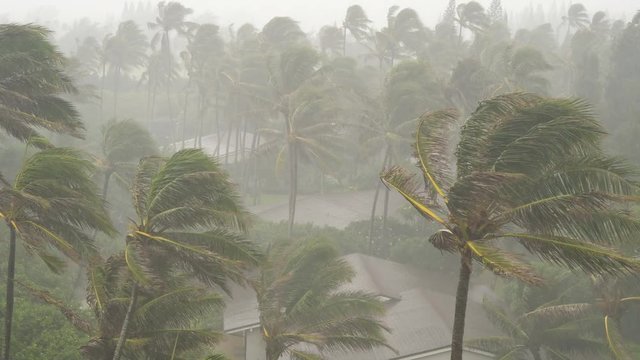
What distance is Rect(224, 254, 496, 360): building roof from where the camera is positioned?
19.4 metres

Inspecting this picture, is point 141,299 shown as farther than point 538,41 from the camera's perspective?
No

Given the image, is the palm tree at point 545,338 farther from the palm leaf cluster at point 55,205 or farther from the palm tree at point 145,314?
the palm leaf cluster at point 55,205

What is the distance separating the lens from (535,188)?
9250 mm

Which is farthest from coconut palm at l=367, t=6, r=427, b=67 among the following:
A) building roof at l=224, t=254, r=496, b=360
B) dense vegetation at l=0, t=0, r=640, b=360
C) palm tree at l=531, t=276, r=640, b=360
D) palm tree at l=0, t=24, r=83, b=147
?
palm tree at l=0, t=24, r=83, b=147

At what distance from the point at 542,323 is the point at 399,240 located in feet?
50.6

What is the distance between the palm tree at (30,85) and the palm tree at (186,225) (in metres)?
4.83

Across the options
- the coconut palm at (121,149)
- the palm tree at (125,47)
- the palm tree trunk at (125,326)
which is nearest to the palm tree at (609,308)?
the palm tree trunk at (125,326)

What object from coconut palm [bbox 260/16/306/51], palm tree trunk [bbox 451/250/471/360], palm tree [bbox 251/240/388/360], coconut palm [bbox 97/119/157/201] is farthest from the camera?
coconut palm [bbox 260/16/306/51]

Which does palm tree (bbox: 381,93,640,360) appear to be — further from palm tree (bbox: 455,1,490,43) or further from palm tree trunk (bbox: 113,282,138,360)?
palm tree (bbox: 455,1,490,43)

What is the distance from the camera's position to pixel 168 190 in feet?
37.0

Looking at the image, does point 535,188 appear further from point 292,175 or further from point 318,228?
point 318,228

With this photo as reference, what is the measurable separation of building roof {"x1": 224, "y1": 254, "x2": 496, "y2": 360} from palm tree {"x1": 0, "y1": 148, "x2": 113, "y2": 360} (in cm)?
900

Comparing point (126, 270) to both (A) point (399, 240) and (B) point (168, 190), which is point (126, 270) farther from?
(A) point (399, 240)

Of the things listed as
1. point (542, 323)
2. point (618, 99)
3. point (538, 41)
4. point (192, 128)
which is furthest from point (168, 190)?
point (538, 41)
